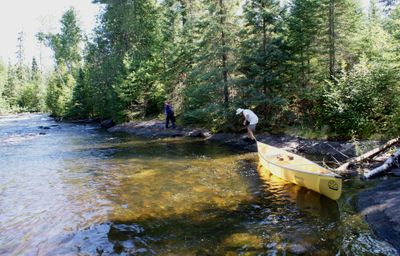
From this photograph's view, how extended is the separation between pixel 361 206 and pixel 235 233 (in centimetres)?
332

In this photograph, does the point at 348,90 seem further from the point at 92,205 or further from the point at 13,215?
the point at 13,215

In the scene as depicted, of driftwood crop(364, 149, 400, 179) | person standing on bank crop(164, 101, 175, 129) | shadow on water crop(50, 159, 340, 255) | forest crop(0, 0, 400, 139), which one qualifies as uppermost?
forest crop(0, 0, 400, 139)

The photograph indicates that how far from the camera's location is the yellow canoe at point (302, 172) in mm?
9000

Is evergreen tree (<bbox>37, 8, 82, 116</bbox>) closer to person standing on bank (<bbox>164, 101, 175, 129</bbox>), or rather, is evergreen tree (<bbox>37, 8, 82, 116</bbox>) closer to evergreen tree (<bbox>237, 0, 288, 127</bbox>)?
person standing on bank (<bbox>164, 101, 175, 129</bbox>)

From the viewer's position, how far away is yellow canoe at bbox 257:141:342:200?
9.00 meters

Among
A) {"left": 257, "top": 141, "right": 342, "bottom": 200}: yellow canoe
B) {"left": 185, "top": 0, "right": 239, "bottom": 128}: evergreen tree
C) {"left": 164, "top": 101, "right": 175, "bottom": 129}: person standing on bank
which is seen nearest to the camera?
{"left": 257, "top": 141, "right": 342, "bottom": 200}: yellow canoe

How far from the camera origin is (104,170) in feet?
48.1

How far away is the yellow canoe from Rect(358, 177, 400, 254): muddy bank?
2.55ft

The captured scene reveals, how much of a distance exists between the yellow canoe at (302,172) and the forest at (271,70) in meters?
3.95

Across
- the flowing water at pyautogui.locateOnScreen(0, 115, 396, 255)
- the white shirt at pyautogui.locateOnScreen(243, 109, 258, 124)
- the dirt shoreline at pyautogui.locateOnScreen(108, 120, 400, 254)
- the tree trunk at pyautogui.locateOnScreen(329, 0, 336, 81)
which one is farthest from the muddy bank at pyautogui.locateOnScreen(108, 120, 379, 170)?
the tree trunk at pyautogui.locateOnScreen(329, 0, 336, 81)

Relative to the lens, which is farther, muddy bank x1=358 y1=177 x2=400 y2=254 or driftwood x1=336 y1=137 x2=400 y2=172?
driftwood x1=336 y1=137 x2=400 y2=172

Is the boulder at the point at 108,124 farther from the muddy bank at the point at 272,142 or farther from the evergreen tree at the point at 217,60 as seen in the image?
the evergreen tree at the point at 217,60

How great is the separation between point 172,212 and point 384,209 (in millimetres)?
5044

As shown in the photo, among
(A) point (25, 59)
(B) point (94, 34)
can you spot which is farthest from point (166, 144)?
(A) point (25, 59)
